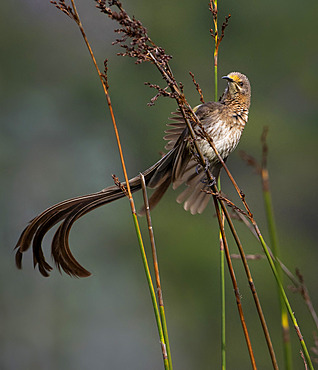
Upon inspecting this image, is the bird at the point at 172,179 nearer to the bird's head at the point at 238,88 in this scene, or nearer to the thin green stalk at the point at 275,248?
the bird's head at the point at 238,88

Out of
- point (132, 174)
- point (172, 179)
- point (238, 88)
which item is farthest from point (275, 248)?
point (132, 174)

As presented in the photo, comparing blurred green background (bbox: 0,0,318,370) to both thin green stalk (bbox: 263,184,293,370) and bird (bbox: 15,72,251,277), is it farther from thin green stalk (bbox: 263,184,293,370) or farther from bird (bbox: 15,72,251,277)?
thin green stalk (bbox: 263,184,293,370)

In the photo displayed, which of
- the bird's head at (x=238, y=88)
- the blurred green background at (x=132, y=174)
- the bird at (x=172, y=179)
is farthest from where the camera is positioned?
the blurred green background at (x=132, y=174)

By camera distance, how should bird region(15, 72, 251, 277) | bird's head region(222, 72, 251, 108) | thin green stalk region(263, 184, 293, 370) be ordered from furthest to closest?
bird's head region(222, 72, 251, 108), bird region(15, 72, 251, 277), thin green stalk region(263, 184, 293, 370)

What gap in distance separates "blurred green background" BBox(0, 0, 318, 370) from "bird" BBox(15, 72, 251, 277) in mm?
3492

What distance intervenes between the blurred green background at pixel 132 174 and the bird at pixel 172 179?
3.49 meters

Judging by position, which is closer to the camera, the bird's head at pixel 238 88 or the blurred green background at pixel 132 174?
the bird's head at pixel 238 88

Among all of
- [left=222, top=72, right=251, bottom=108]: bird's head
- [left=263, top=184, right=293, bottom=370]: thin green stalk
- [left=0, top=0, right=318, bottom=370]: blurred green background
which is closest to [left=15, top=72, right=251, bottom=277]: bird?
[left=222, top=72, right=251, bottom=108]: bird's head

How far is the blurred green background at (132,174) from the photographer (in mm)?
5375

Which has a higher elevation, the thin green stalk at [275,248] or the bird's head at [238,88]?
the bird's head at [238,88]

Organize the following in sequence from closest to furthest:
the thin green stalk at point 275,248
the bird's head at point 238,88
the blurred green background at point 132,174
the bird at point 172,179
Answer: the thin green stalk at point 275,248, the bird at point 172,179, the bird's head at point 238,88, the blurred green background at point 132,174

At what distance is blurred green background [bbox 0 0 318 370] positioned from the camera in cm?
538

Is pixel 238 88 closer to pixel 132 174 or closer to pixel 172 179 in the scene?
pixel 172 179

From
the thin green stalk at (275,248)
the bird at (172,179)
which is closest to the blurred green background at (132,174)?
the bird at (172,179)
